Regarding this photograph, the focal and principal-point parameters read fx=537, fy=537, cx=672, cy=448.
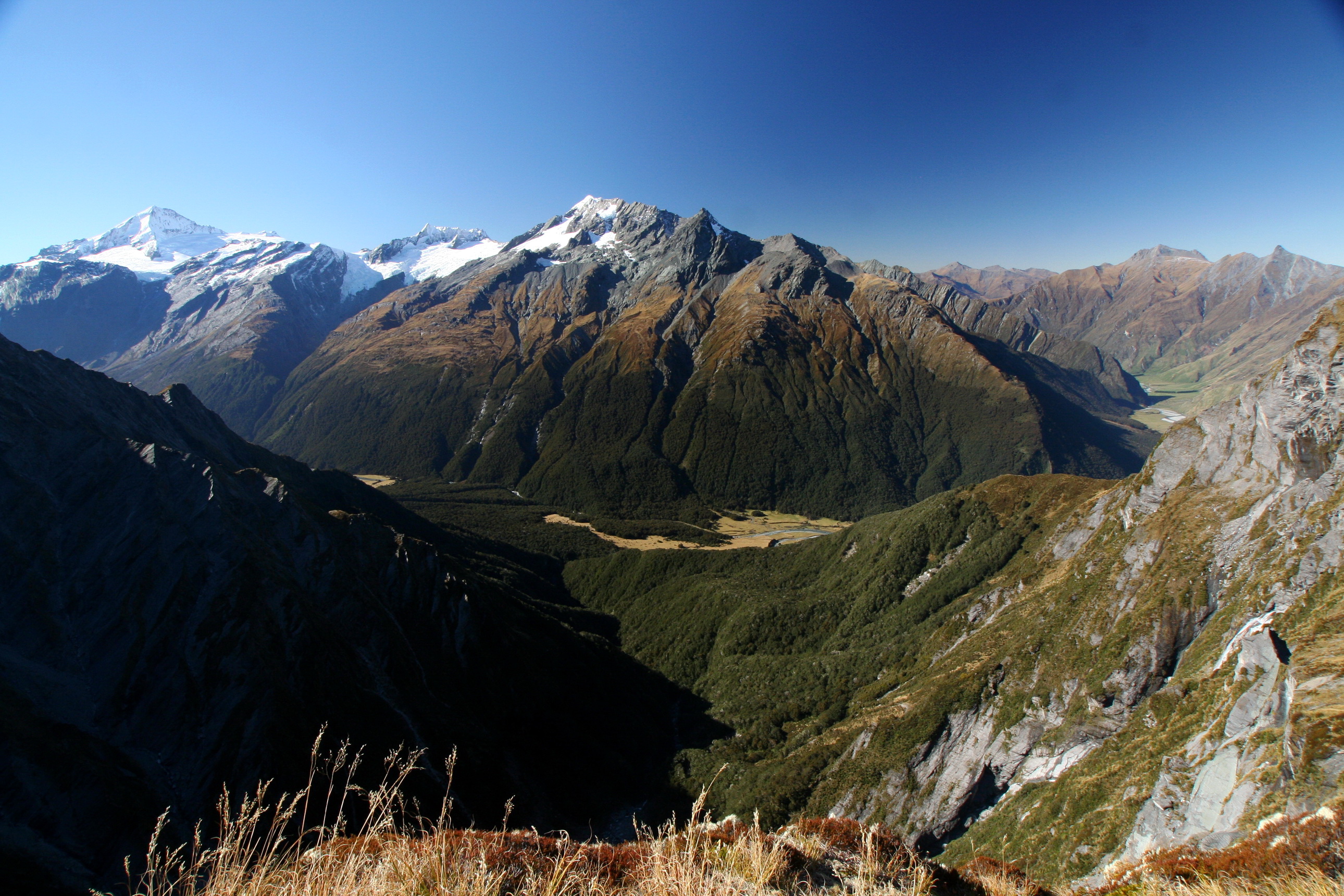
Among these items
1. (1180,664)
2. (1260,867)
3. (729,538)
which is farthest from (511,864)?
(729,538)

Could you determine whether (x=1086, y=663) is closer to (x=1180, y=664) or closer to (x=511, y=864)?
(x=1180, y=664)

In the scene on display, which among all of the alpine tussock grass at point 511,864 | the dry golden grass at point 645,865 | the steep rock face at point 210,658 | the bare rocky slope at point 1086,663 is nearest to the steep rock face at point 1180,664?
the bare rocky slope at point 1086,663

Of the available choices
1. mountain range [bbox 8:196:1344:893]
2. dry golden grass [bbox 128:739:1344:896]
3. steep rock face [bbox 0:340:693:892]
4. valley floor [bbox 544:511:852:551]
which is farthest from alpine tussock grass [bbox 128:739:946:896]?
valley floor [bbox 544:511:852:551]

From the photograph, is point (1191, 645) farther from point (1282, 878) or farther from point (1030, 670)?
point (1282, 878)

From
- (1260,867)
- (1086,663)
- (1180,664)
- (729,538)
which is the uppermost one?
(1260,867)

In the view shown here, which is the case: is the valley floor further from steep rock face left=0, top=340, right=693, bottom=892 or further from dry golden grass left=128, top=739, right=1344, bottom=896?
dry golden grass left=128, top=739, right=1344, bottom=896

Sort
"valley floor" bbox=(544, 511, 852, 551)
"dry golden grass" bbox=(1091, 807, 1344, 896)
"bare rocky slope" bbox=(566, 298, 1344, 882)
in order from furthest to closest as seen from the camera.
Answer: "valley floor" bbox=(544, 511, 852, 551), "bare rocky slope" bbox=(566, 298, 1344, 882), "dry golden grass" bbox=(1091, 807, 1344, 896)

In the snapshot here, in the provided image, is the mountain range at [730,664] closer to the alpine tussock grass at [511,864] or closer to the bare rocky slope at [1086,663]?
the bare rocky slope at [1086,663]
